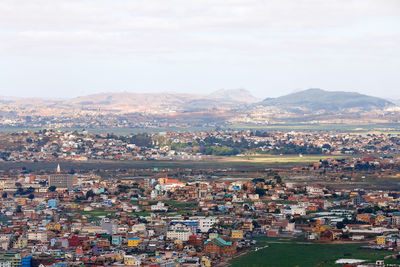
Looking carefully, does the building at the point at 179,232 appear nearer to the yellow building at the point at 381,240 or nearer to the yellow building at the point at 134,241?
the yellow building at the point at 134,241

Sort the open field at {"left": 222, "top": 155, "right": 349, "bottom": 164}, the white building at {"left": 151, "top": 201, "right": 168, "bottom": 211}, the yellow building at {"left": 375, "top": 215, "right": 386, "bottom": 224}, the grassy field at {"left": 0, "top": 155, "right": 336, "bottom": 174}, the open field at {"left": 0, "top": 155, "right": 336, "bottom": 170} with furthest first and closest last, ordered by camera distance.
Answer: the open field at {"left": 222, "top": 155, "right": 349, "bottom": 164} → the open field at {"left": 0, "top": 155, "right": 336, "bottom": 170} → the grassy field at {"left": 0, "top": 155, "right": 336, "bottom": 174} → the white building at {"left": 151, "top": 201, "right": 168, "bottom": 211} → the yellow building at {"left": 375, "top": 215, "right": 386, "bottom": 224}

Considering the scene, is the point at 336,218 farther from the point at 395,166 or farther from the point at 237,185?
the point at 395,166

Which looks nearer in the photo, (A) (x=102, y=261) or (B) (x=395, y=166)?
(A) (x=102, y=261)

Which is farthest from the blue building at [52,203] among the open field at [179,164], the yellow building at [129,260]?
the open field at [179,164]

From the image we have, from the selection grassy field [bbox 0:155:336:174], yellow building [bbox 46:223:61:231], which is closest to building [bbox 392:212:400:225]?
yellow building [bbox 46:223:61:231]

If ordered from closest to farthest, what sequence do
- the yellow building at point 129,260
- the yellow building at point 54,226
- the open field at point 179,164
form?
1. the yellow building at point 129,260
2. the yellow building at point 54,226
3. the open field at point 179,164

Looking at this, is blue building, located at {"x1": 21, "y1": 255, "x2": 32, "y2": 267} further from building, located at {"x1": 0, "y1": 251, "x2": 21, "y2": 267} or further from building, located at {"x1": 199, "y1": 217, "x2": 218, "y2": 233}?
building, located at {"x1": 199, "y1": 217, "x2": 218, "y2": 233}

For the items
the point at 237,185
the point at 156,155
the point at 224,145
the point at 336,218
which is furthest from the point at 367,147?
the point at 336,218

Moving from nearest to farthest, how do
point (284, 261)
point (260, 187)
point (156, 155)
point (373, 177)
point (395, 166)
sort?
point (284, 261), point (260, 187), point (373, 177), point (395, 166), point (156, 155)

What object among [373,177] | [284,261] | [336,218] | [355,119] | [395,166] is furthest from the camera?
[355,119]
